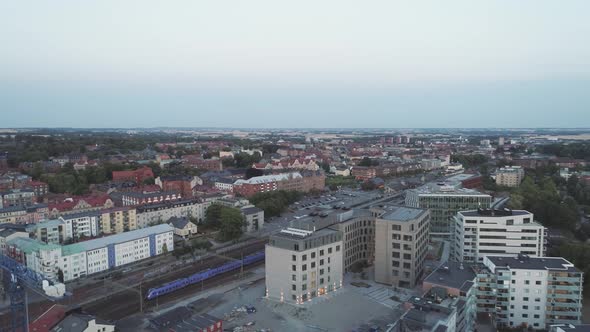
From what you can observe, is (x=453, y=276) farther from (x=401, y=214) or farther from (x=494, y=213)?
(x=494, y=213)

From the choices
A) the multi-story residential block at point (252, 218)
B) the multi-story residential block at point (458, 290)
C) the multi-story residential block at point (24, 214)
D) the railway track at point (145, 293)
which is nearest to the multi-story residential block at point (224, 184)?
the multi-story residential block at point (252, 218)

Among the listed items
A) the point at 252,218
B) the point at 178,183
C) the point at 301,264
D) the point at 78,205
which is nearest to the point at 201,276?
the point at 301,264

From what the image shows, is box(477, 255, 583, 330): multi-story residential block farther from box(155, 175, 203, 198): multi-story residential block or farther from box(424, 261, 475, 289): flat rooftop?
box(155, 175, 203, 198): multi-story residential block

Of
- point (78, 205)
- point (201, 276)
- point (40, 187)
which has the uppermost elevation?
point (40, 187)

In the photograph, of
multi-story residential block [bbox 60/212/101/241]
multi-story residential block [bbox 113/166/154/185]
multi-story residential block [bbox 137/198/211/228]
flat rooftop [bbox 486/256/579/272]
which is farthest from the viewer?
multi-story residential block [bbox 113/166/154/185]

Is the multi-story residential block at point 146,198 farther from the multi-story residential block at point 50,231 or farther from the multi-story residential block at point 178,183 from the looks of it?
the multi-story residential block at point 50,231

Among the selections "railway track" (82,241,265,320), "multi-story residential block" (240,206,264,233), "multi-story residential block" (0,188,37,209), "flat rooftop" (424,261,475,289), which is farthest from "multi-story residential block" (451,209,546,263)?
"multi-story residential block" (0,188,37,209)

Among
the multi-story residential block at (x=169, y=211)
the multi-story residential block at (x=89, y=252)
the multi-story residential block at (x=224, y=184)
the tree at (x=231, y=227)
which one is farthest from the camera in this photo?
the multi-story residential block at (x=224, y=184)
